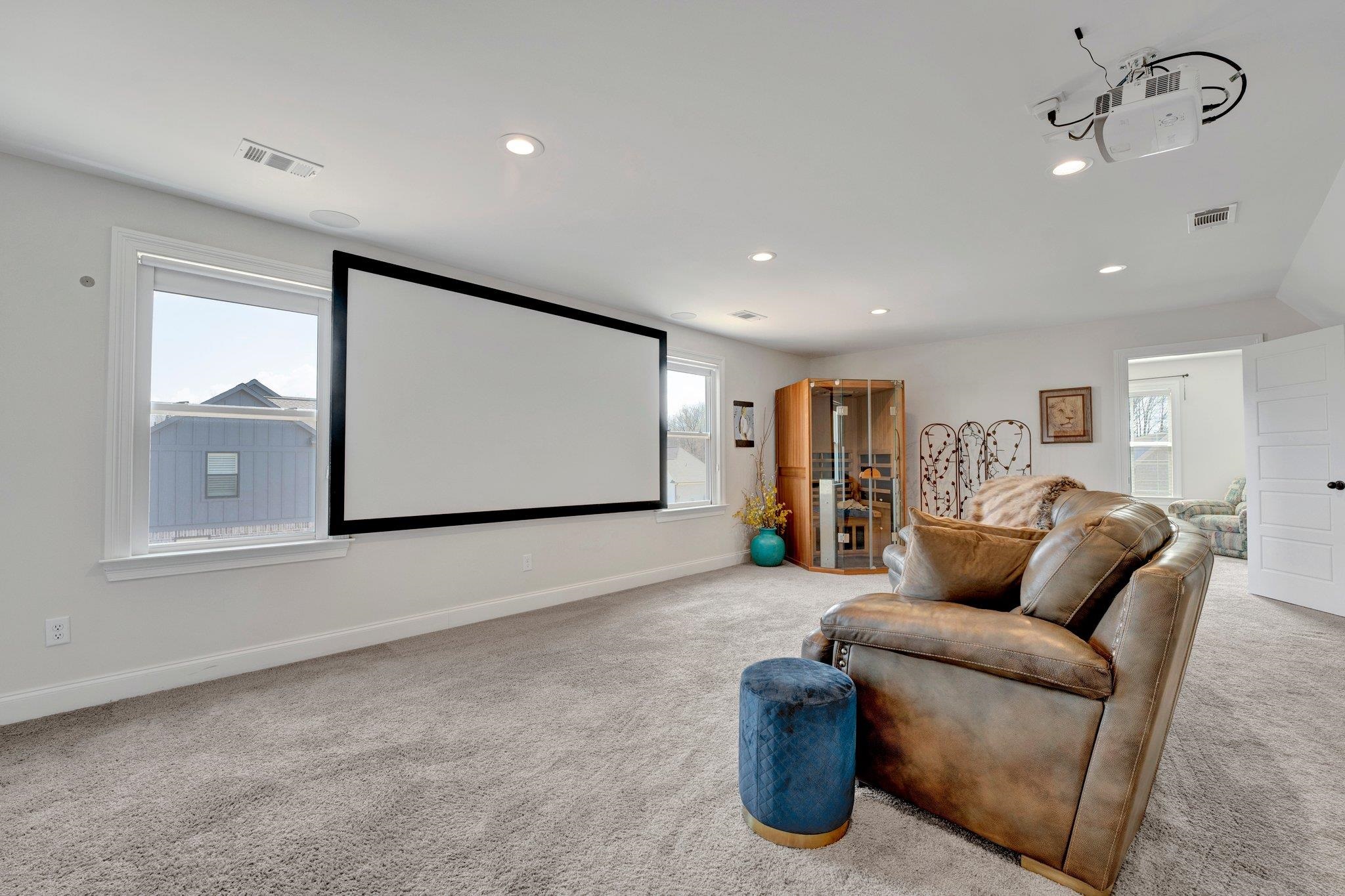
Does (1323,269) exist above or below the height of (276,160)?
below

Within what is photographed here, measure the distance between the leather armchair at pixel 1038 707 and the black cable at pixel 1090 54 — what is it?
56.8 inches

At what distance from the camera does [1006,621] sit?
1.57 m

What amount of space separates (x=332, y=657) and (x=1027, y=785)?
3.37 metres

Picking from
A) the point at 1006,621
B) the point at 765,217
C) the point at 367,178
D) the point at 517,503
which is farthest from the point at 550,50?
the point at 517,503

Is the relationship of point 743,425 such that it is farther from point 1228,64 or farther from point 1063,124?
point 1228,64

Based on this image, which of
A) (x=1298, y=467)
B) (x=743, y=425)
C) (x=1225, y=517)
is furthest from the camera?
(x=1225, y=517)

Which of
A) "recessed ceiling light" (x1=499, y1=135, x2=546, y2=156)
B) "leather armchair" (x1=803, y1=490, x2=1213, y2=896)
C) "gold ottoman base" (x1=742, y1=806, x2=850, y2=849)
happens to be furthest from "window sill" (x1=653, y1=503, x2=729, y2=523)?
"gold ottoman base" (x1=742, y1=806, x2=850, y2=849)

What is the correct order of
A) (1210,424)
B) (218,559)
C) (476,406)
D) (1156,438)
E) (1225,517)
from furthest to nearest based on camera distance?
(1156,438)
(1210,424)
(1225,517)
(476,406)
(218,559)

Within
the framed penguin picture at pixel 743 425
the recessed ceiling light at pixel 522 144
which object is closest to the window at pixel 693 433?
the framed penguin picture at pixel 743 425

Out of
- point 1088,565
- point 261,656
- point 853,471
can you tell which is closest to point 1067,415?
point 853,471

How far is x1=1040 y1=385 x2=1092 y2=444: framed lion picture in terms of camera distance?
534 cm

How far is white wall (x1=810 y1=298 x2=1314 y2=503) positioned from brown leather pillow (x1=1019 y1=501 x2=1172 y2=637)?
14.6 feet

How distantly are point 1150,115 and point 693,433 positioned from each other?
13.8ft

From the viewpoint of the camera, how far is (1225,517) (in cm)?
656
